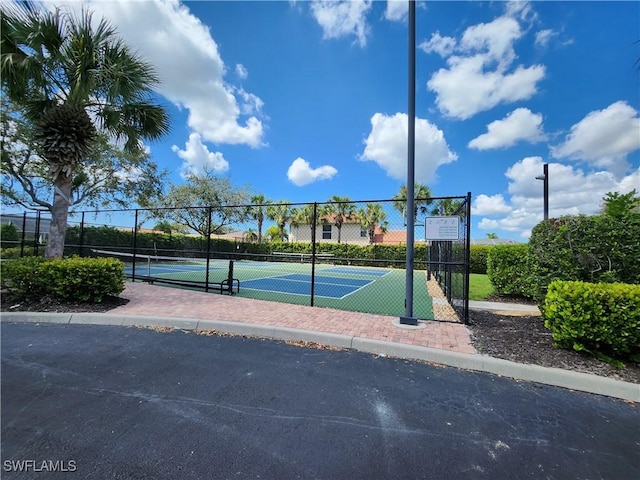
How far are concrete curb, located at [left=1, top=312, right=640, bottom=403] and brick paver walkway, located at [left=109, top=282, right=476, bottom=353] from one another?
237 mm

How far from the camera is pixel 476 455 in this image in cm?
240

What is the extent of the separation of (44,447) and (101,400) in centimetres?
71

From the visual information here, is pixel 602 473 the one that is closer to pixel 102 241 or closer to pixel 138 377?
pixel 138 377

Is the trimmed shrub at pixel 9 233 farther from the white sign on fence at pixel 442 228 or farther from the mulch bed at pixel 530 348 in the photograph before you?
the mulch bed at pixel 530 348

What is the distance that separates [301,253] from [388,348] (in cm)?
2414

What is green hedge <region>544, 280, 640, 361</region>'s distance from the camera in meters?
3.91

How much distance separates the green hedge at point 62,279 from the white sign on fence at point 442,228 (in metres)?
6.83

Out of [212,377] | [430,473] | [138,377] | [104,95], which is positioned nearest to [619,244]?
[430,473]

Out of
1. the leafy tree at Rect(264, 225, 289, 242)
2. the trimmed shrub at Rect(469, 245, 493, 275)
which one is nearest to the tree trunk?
the trimmed shrub at Rect(469, 245, 493, 275)

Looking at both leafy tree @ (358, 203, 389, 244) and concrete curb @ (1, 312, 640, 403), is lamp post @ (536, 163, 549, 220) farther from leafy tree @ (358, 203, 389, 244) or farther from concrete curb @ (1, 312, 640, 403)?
leafy tree @ (358, 203, 389, 244)

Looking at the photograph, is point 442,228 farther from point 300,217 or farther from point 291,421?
point 300,217

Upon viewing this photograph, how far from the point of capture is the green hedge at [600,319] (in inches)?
154

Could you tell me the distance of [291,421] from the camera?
2816 mm

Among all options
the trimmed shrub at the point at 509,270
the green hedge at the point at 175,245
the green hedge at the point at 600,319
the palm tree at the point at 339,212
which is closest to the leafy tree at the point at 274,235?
the palm tree at the point at 339,212
